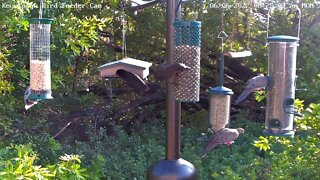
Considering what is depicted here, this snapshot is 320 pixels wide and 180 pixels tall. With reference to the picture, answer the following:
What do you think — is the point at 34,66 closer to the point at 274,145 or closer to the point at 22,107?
the point at 22,107

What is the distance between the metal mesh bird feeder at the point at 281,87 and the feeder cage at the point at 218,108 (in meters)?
0.31

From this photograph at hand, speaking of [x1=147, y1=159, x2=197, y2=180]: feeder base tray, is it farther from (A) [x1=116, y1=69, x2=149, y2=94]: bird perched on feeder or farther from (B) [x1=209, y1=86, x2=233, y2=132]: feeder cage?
(B) [x1=209, y1=86, x2=233, y2=132]: feeder cage

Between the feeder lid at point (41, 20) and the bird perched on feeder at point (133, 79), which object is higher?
the feeder lid at point (41, 20)

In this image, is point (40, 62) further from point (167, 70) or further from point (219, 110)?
point (167, 70)

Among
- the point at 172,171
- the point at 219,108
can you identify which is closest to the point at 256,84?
the point at 219,108

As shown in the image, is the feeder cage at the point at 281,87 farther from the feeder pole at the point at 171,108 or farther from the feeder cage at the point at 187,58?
the feeder pole at the point at 171,108

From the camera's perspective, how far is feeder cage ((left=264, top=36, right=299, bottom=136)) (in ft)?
10.9

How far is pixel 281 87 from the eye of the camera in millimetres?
3346

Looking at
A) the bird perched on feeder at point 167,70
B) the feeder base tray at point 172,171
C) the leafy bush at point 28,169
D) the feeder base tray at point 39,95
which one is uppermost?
the bird perched on feeder at point 167,70

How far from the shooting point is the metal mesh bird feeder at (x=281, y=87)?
10.9 feet

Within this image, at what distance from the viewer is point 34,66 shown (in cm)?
345

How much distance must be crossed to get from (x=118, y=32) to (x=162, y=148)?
1.61 metres

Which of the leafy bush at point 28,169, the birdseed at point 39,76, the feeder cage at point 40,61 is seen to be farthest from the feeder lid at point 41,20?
the leafy bush at point 28,169

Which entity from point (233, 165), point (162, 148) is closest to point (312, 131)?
point (233, 165)
